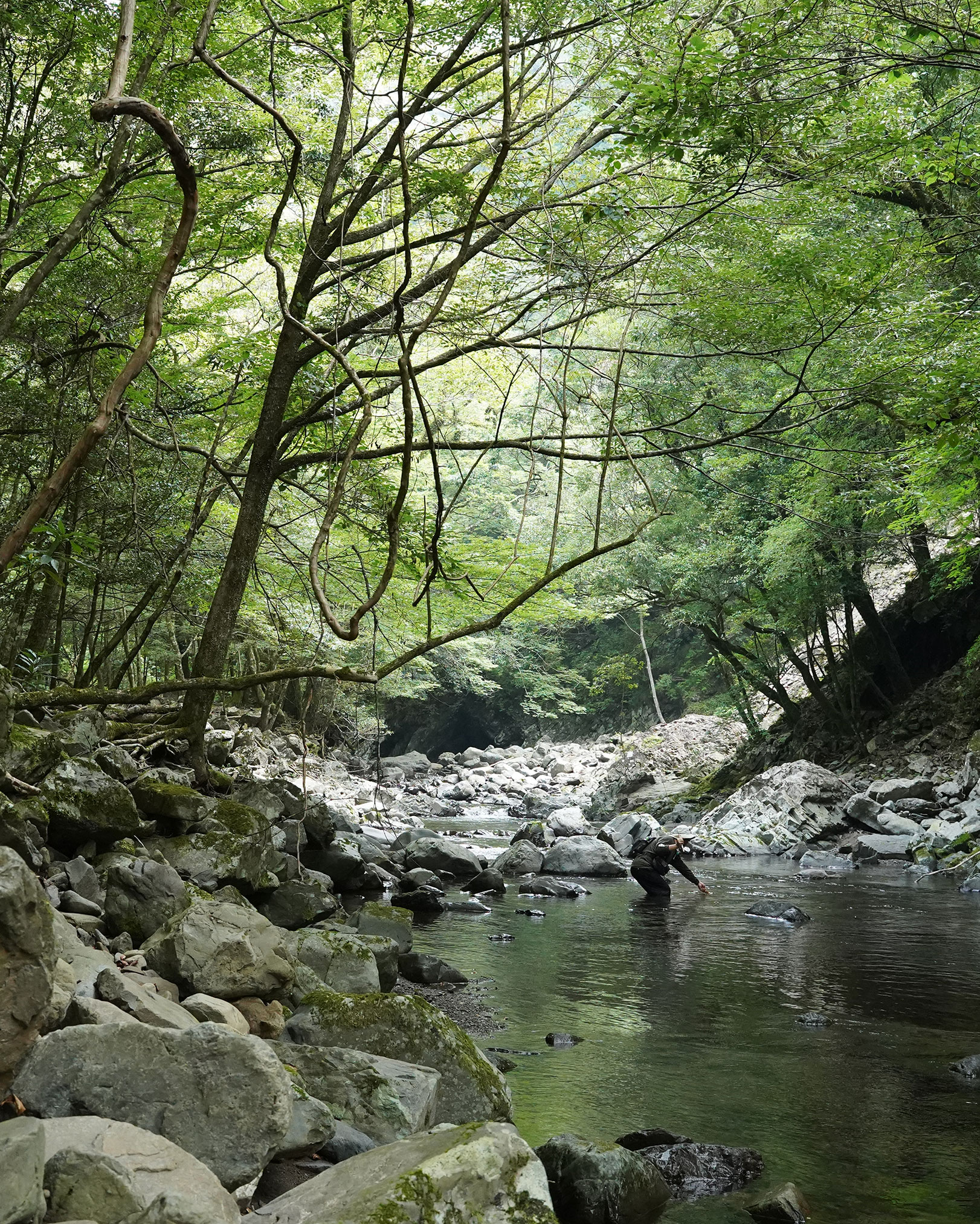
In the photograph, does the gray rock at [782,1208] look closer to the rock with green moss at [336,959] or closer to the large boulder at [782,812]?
the rock with green moss at [336,959]

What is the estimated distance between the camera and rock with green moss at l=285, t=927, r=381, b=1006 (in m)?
5.52

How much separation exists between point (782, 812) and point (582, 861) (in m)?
4.78

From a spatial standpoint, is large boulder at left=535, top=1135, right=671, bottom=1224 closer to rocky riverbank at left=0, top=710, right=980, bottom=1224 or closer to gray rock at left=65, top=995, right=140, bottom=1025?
rocky riverbank at left=0, top=710, right=980, bottom=1224

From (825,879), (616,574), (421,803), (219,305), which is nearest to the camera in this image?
(219,305)

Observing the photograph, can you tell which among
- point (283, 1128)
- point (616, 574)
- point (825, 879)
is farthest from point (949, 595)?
point (283, 1128)

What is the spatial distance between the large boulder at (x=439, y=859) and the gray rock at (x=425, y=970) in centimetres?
562

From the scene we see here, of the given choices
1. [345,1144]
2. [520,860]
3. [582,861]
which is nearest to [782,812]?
[582,861]

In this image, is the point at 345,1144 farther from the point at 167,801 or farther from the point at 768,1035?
the point at 167,801

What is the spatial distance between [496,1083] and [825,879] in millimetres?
10038

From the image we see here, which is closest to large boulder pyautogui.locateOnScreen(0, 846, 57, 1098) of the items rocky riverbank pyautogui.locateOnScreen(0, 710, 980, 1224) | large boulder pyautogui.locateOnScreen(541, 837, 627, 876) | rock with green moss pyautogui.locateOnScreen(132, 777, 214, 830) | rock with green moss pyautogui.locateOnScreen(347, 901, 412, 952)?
rocky riverbank pyautogui.locateOnScreen(0, 710, 980, 1224)

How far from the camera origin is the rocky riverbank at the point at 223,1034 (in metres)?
2.51

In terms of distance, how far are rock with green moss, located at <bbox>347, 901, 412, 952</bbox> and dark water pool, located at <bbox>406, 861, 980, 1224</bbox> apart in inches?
22.1

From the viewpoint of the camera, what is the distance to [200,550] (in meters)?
10.6

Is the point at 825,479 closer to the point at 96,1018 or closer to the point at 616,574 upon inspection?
the point at 616,574
